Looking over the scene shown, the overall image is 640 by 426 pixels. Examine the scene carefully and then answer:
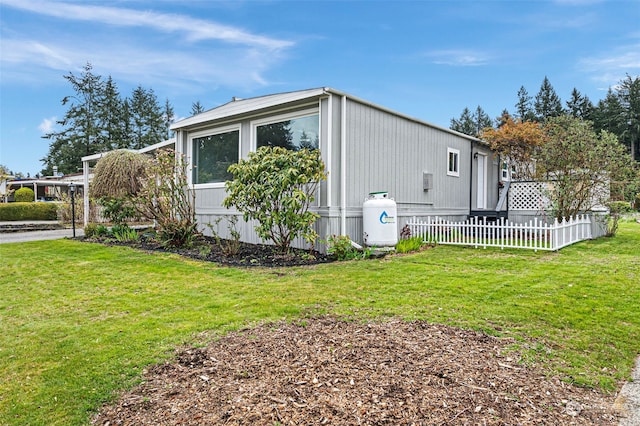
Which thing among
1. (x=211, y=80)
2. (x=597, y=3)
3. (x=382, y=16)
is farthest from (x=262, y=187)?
(x=211, y=80)

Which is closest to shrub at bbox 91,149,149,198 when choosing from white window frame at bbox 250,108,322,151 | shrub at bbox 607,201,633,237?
white window frame at bbox 250,108,322,151

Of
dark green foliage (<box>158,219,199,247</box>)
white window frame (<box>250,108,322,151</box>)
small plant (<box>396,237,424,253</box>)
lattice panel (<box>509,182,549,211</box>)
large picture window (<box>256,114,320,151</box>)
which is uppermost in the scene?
white window frame (<box>250,108,322,151</box>)

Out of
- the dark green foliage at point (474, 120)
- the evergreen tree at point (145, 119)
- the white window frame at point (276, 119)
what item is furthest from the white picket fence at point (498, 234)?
the dark green foliage at point (474, 120)

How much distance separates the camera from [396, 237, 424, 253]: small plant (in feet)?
26.4

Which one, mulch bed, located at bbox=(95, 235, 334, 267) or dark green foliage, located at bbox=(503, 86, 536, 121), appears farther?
dark green foliage, located at bbox=(503, 86, 536, 121)

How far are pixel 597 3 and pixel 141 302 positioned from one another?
12933 millimetres

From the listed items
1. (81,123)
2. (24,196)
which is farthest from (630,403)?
(81,123)

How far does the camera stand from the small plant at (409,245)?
804cm

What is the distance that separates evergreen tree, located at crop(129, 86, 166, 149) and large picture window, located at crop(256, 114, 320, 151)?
98.2 ft

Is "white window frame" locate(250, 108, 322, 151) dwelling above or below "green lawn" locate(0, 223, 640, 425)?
above

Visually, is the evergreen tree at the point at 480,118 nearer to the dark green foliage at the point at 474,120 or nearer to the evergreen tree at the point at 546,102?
the dark green foliage at the point at 474,120

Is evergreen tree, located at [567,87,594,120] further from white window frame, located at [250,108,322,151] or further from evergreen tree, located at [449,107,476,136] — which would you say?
white window frame, located at [250,108,322,151]

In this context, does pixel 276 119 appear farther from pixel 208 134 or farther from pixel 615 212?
pixel 615 212

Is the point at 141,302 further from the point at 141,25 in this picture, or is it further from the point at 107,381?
the point at 141,25
